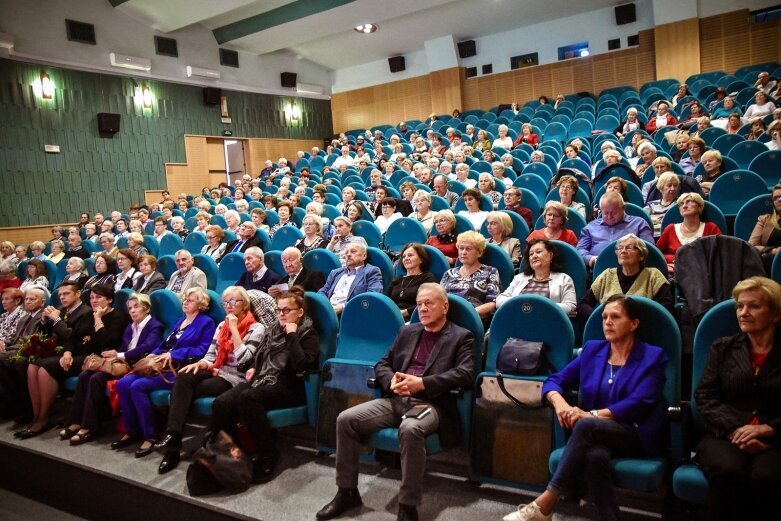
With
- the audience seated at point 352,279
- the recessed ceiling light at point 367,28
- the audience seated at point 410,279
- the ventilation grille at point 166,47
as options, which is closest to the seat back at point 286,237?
the audience seated at point 352,279

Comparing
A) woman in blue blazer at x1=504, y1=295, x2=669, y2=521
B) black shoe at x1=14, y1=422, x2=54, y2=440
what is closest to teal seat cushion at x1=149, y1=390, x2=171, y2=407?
black shoe at x1=14, y1=422, x2=54, y2=440

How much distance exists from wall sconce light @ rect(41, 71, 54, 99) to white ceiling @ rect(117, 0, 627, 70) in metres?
1.90

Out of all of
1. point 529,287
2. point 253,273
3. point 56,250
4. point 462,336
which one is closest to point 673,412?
point 462,336

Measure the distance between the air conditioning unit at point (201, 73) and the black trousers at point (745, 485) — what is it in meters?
11.4

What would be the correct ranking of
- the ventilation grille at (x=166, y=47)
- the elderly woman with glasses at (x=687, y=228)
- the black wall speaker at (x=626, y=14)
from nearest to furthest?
1. the elderly woman with glasses at (x=687, y=228)
2. the black wall speaker at (x=626, y=14)
3. the ventilation grille at (x=166, y=47)

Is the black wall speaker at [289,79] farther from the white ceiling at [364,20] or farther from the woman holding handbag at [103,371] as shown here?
the woman holding handbag at [103,371]

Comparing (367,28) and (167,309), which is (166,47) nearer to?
(367,28)

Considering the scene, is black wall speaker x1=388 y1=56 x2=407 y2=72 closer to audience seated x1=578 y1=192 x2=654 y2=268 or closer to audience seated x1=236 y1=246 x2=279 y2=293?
audience seated x1=236 y1=246 x2=279 y2=293

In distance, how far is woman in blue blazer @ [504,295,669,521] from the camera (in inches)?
63.1

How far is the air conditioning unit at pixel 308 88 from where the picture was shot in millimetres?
13328

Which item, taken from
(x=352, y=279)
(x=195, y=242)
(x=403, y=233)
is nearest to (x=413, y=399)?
(x=352, y=279)

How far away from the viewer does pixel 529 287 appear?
249 centimetres

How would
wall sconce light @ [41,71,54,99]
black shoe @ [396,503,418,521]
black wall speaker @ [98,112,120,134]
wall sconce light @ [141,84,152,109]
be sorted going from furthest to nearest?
wall sconce light @ [141,84,152,109] < black wall speaker @ [98,112,120,134] < wall sconce light @ [41,71,54,99] < black shoe @ [396,503,418,521]

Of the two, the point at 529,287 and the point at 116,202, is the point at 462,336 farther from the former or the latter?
the point at 116,202
